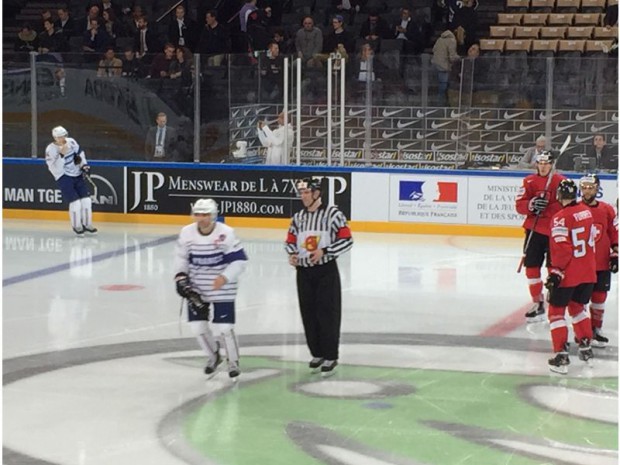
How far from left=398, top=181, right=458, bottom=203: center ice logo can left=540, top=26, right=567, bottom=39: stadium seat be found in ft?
17.6

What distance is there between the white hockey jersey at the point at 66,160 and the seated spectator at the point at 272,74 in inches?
106

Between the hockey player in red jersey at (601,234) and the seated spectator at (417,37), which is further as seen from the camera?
the seated spectator at (417,37)

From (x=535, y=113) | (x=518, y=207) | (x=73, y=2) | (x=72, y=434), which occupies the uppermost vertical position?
(x=73, y=2)

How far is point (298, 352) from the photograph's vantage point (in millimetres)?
9617

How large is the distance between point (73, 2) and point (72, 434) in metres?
18.3

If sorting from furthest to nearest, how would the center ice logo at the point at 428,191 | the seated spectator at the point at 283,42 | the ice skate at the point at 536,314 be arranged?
the seated spectator at the point at 283,42 → the center ice logo at the point at 428,191 → the ice skate at the point at 536,314

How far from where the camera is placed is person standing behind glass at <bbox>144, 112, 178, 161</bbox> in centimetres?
1783

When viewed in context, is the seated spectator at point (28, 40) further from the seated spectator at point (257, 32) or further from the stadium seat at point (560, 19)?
the stadium seat at point (560, 19)

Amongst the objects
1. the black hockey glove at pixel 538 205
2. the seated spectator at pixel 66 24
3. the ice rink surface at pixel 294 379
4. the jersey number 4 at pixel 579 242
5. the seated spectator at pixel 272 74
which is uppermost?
the seated spectator at pixel 66 24

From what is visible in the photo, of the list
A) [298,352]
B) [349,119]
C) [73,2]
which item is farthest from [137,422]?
[73,2]

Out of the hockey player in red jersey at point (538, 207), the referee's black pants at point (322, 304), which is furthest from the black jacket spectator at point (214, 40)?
the referee's black pants at point (322, 304)

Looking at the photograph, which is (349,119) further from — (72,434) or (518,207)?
(72,434)

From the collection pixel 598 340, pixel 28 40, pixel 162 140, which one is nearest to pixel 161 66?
pixel 162 140

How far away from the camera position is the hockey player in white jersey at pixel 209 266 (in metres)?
8.31
